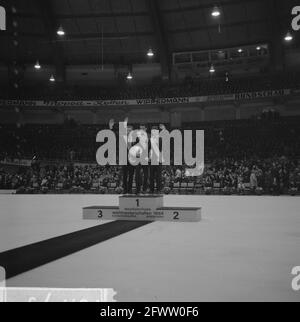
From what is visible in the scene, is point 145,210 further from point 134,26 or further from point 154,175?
point 134,26

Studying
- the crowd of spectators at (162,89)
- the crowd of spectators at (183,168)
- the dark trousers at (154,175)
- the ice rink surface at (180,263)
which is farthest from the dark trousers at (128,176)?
the crowd of spectators at (162,89)

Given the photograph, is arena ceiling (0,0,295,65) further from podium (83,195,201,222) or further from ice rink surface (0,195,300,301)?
ice rink surface (0,195,300,301)

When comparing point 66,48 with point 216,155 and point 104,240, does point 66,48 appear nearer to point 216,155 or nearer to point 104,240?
point 216,155

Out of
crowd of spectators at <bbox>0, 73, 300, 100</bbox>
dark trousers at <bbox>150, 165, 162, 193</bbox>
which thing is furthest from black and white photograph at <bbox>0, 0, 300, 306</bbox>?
crowd of spectators at <bbox>0, 73, 300, 100</bbox>

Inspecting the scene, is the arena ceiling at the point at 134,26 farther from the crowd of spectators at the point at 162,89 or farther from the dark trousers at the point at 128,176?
the dark trousers at the point at 128,176

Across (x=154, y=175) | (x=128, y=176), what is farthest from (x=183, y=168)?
(x=128, y=176)

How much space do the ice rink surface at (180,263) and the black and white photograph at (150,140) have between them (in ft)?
0.13

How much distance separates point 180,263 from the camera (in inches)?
173

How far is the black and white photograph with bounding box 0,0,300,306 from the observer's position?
5121mm

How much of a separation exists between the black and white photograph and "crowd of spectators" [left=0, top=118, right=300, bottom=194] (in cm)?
11

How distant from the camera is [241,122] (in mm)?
29000

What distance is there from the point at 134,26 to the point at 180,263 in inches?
1040
